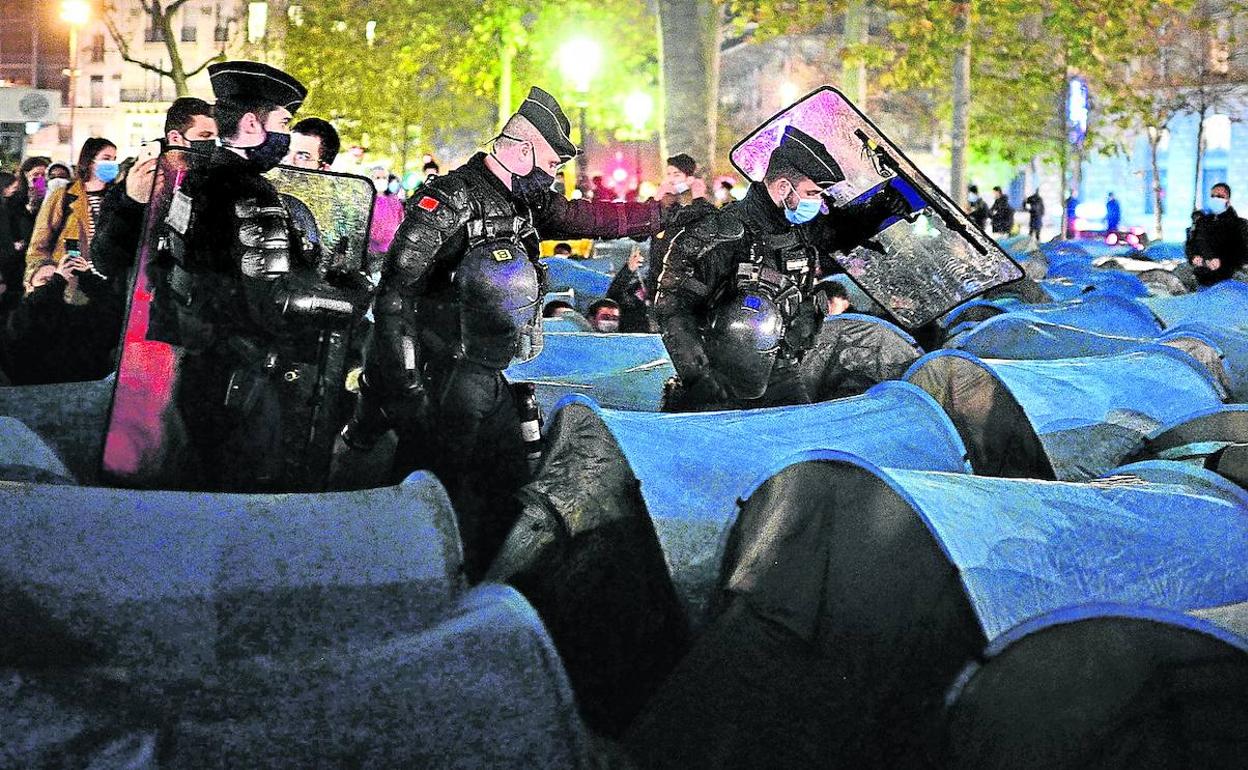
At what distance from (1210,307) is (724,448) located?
6762mm

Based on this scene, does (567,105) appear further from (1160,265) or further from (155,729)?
(155,729)

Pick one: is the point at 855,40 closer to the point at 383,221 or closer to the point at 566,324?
the point at 566,324

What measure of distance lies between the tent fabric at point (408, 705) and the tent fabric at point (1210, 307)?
810cm

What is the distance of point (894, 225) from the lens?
763cm

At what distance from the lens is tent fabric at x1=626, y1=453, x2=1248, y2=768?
3.90m

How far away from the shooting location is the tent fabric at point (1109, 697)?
3.30 m

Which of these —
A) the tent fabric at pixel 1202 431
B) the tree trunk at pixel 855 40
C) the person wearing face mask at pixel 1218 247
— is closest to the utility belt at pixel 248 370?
the tent fabric at pixel 1202 431

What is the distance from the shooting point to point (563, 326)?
10750mm

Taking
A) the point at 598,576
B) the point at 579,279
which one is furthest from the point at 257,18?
the point at 598,576

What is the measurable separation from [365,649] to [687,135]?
18086 mm

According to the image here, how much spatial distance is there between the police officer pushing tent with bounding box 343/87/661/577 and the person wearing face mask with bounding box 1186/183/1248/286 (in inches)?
427

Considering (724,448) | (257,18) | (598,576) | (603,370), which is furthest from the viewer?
(257,18)

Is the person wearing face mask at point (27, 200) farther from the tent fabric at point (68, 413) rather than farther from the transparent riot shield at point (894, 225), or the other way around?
the transparent riot shield at point (894, 225)

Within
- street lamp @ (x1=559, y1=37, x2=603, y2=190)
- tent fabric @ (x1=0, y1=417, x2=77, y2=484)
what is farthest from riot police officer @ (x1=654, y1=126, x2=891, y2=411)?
street lamp @ (x1=559, y1=37, x2=603, y2=190)
